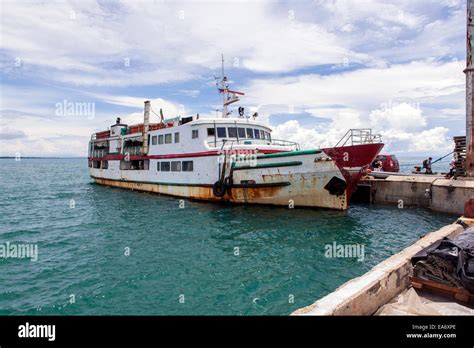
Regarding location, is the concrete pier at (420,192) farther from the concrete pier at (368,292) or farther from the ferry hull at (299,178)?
the concrete pier at (368,292)

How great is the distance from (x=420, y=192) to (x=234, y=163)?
1255 centimetres

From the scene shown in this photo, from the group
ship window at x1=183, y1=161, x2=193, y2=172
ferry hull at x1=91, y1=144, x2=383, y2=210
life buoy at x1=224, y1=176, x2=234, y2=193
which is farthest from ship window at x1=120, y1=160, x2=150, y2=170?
life buoy at x1=224, y1=176, x2=234, y2=193

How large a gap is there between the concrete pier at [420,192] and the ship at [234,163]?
5741 millimetres

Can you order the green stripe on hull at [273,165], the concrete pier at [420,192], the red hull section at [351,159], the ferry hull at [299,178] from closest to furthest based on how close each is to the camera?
the red hull section at [351,159] → the ferry hull at [299,178] → the green stripe on hull at [273,165] → the concrete pier at [420,192]

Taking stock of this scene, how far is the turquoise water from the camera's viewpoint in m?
7.35

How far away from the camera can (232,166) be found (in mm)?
18359

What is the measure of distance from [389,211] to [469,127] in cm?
680

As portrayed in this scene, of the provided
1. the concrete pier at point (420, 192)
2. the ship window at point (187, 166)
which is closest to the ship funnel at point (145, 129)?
the ship window at point (187, 166)

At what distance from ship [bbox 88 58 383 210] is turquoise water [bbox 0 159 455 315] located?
114cm

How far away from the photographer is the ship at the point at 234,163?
1580cm

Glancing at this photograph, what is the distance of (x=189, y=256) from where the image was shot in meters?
10.4

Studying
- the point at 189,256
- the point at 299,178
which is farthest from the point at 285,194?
the point at 189,256
